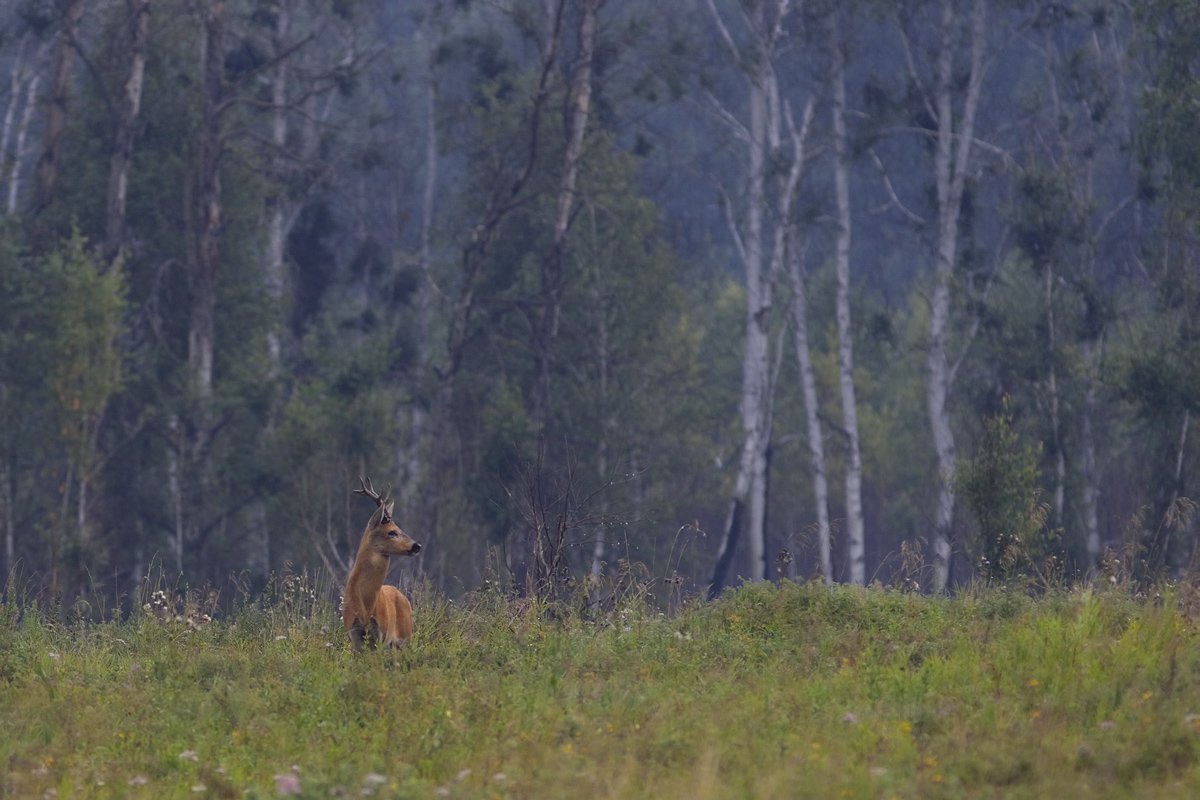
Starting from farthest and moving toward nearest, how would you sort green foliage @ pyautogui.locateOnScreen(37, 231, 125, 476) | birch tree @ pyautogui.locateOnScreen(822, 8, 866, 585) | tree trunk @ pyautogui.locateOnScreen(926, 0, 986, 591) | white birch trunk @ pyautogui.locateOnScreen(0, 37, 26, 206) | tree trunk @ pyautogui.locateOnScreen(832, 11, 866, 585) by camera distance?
white birch trunk @ pyautogui.locateOnScreen(0, 37, 26, 206) → tree trunk @ pyautogui.locateOnScreen(926, 0, 986, 591) → birch tree @ pyautogui.locateOnScreen(822, 8, 866, 585) → tree trunk @ pyautogui.locateOnScreen(832, 11, 866, 585) → green foliage @ pyautogui.locateOnScreen(37, 231, 125, 476)

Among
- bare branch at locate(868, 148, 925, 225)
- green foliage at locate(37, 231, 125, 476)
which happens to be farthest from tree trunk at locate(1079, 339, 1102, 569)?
green foliage at locate(37, 231, 125, 476)

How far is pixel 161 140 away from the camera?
3506cm

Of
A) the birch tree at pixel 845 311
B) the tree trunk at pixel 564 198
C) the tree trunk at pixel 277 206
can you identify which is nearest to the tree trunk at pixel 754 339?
the birch tree at pixel 845 311

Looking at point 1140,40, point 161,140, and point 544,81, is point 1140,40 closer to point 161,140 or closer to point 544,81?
point 544,81

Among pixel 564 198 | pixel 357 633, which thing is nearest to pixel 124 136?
pixel 564 198

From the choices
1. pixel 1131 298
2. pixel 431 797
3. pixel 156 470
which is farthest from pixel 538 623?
pixel 1131 298

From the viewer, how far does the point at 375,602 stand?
33.8 feet

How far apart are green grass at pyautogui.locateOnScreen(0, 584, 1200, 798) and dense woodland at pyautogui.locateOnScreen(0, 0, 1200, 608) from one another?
15421 mm

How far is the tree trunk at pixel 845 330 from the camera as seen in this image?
34.6 metres

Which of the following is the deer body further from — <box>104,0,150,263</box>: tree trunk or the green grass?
<box>104,0,150,263</box>: tree trunk

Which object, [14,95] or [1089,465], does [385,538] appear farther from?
[14,95]

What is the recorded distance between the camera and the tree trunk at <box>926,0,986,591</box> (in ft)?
118

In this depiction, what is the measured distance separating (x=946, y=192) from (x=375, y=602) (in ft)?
94.9

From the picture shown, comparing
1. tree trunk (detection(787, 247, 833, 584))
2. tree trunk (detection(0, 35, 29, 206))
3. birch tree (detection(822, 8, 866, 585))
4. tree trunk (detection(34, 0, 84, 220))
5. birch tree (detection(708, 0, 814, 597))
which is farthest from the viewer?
tree trunk (detection(0, 35, 29, 206))
